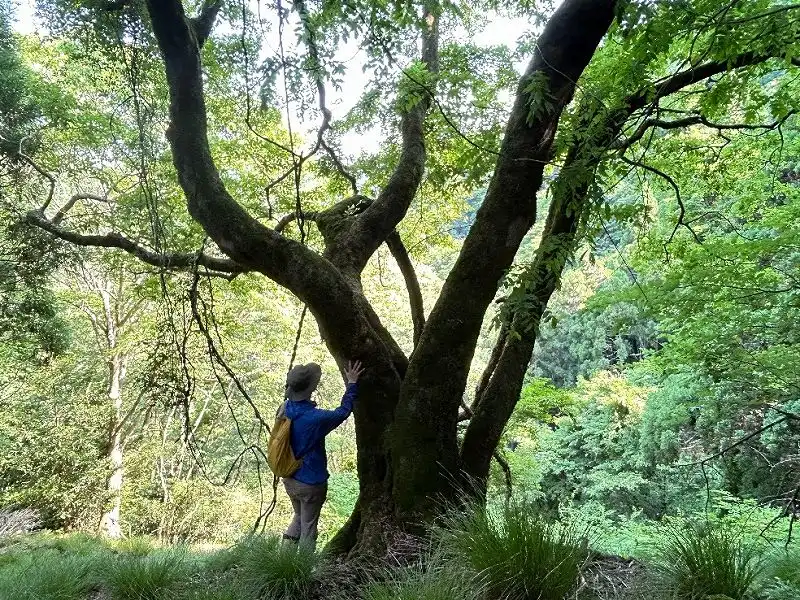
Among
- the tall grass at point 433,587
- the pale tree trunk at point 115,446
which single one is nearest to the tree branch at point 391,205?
the tall grass at point 433,587

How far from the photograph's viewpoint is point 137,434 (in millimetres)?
13453

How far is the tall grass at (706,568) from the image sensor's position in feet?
7.06

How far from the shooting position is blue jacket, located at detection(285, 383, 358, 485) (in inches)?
138

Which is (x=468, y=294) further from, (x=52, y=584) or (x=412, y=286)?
(x=52, y=584)

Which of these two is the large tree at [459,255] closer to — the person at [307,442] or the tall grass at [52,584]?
the person at [307,442]

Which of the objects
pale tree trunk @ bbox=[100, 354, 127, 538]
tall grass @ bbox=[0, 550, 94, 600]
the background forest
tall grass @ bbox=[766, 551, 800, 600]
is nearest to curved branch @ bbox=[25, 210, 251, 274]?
the background forest

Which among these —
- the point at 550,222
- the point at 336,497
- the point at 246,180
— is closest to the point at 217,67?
the point at 246,180

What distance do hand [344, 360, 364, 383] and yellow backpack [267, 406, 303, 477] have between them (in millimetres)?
569

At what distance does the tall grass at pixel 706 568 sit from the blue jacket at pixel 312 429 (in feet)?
6.41

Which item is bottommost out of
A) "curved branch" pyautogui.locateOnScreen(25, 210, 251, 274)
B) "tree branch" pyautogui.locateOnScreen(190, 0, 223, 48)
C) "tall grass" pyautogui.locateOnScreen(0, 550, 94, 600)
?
"tall grass" pyautogui.locateOnScreen(0, 550, 94, 600)

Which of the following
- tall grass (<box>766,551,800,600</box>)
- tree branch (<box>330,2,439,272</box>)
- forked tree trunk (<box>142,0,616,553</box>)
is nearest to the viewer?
tall grass (<box>766,551,800,600</box>)

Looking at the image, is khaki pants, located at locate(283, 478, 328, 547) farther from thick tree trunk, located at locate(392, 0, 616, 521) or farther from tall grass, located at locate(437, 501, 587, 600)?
tall grass, located at locate(437, 501, 587, 600)

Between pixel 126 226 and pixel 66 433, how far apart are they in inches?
315

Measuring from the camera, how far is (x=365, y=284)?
1165 cm
